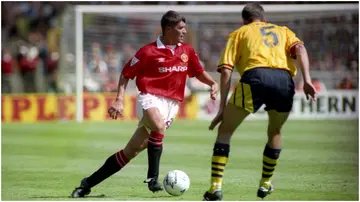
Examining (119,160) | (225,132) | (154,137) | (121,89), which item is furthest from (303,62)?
(119,160)

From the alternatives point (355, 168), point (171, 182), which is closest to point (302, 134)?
point (355, 168)

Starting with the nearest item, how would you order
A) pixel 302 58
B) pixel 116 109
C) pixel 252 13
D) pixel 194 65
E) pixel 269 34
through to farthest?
pixel 302 58
pixel 269 34
pixel 252 13
pixel 116 109
pixel 194 65

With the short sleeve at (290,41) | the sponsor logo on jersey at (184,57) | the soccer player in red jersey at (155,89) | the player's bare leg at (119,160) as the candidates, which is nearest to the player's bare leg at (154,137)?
the soccer player in red jersey at (155,89)

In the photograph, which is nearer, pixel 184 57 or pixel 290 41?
pixel 290 41

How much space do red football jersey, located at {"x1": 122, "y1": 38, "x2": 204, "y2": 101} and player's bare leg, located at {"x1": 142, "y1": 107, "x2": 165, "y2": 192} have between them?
24cm

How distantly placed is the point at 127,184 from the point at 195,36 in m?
15.1

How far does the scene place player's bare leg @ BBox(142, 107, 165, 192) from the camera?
8742mm

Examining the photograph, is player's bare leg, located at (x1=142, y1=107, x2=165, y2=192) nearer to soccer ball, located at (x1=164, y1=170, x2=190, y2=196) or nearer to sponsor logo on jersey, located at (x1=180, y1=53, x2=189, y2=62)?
soccer ball, located at (x1=164, y1=170, x2=190, y2=196)

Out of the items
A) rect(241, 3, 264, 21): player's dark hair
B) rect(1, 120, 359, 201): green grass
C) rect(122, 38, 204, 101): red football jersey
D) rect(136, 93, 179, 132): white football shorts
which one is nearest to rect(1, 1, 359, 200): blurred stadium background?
rect(1, 120, 359, 201): green grass

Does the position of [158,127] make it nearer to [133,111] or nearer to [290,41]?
[290,41]

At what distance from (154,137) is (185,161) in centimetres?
434

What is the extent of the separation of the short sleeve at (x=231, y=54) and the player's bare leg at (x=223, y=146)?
0.37m

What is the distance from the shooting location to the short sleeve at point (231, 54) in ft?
26.5

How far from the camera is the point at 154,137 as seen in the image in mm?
8781
